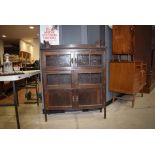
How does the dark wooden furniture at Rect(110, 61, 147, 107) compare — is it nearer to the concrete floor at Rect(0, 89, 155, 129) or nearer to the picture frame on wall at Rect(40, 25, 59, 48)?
the concrete floor at Rect(0, 89, 155, 129)

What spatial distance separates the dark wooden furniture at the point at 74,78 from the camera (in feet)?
8.51

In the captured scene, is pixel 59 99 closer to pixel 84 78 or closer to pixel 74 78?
pixel 74 78

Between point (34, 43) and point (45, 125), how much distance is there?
28.1ft

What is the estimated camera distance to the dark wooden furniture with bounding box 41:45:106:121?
8.51 ft

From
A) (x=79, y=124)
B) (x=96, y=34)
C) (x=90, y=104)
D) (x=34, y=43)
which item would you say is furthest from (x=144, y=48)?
(x=34, y=43)

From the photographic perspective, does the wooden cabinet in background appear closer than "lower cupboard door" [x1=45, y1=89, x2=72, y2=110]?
No

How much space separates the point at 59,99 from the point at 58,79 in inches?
12.8

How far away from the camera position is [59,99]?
8.71 feet

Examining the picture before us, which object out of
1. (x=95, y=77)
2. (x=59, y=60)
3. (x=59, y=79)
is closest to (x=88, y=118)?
(x=95, y=77)

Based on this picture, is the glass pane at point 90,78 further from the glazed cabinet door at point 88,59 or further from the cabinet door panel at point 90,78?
the glazed cabinet door at point 88,59

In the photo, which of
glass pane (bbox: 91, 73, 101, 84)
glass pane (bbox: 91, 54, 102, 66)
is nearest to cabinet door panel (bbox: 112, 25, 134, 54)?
glass pane (bbox: 91, 54, 102, 66)

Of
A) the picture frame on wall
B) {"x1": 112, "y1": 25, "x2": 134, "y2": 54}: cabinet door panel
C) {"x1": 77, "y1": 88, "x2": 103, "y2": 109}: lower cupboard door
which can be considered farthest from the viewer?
{"x1": 112, "y1": 25, "x2": 134, "y2": 54}: cabinet door panel

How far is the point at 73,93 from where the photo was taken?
105 inches
